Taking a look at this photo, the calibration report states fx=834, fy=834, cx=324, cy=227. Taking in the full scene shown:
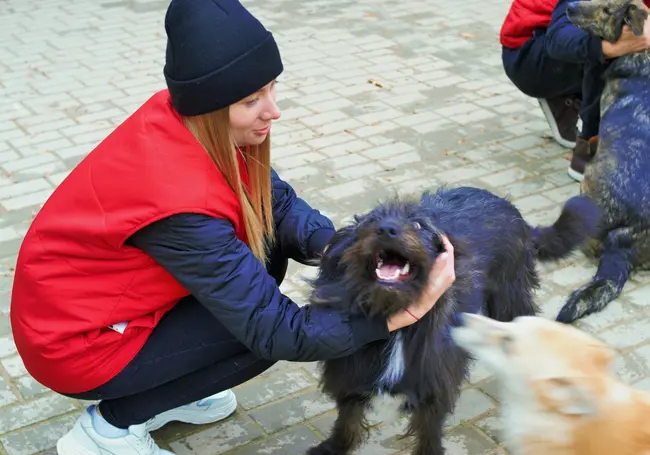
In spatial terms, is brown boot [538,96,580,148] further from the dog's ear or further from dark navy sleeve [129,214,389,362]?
dark navy sleeve [129,214,389,362]

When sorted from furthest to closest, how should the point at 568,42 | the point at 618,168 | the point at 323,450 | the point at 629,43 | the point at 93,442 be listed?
the point at 568,42, the point at 629,43, the point at 618,168, the point at 323,450, the point at 93,442

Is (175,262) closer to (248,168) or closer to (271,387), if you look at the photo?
(248,168)

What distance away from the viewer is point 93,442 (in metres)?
3.07

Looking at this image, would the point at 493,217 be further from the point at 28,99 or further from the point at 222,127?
the point at 28,99

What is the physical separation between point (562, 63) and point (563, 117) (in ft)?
1.66

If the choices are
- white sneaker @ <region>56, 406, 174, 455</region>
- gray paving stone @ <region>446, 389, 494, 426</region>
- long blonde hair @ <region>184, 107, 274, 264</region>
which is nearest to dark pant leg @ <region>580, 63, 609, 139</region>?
gray paving stone @ <region>446, 389, 494, 426</region>

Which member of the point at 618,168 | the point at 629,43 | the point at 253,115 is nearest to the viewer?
the point at 253,115

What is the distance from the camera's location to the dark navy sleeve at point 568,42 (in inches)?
203

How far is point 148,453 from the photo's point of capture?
10.3 ft

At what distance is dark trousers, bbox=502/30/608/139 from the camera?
5461 millimetres

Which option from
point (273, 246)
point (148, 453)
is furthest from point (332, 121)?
point (148, 453)

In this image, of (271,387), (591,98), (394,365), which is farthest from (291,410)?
(591,98)

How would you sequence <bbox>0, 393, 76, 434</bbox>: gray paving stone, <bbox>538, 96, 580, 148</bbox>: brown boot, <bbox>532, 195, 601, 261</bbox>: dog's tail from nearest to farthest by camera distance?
<bbox>0, 393, 76, 434</bbox>: gray paving stone < <bbox>532, 195, 601, 261</bbox>: dog's tail < <bbox>538, 96, 580, 148</bbox>: brown boot

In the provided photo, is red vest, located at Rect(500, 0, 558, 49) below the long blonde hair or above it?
below
